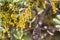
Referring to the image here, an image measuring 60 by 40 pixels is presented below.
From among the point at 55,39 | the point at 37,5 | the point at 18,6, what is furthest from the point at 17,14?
the point at 55,39

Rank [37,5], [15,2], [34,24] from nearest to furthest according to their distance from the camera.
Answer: [15,2] → [37,5] → [34,24]

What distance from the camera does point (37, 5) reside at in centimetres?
156

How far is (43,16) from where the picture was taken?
5.41 feet

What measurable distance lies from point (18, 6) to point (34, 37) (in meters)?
0.32

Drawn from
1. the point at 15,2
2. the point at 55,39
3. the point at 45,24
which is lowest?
the point at 55,39

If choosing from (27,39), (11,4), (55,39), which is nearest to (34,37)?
(27,39)

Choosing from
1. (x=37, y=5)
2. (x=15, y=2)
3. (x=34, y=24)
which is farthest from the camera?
(x=34, y=24)

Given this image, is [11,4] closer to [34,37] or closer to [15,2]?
[15,2]

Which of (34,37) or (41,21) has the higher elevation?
(41,21)

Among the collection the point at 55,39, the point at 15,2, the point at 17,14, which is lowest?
the point at 55,39

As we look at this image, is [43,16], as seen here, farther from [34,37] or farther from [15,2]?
[15,2]

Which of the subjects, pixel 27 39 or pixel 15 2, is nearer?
pixel 15 2

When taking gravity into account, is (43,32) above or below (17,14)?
below

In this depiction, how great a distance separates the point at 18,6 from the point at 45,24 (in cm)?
35
